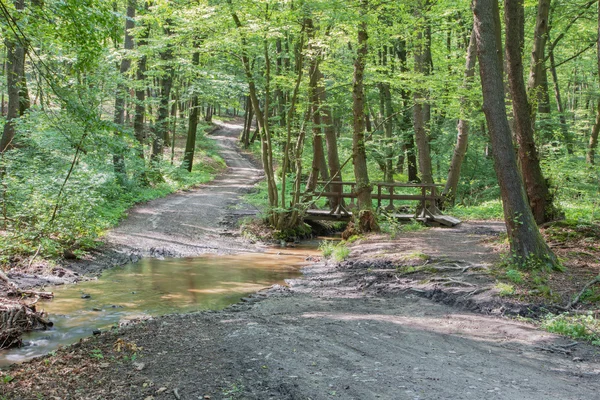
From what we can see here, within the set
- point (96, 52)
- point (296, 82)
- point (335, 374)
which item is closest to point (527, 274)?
point (335, 374)

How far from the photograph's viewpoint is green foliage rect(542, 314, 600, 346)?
6.05 metres

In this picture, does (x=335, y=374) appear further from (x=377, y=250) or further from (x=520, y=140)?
(x=520, y=140)

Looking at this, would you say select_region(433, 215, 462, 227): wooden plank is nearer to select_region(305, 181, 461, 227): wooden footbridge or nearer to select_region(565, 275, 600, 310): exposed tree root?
select_region(305, 181, 461, 227): wooden footbridge

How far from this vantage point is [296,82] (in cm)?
1416

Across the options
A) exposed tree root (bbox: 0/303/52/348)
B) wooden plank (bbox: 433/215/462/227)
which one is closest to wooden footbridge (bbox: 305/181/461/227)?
wooden plank (bbox: 433/215/462/227)

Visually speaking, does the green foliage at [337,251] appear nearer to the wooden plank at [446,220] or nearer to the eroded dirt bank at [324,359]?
the eroded dirt bank at [324,359]

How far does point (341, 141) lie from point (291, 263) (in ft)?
45.0

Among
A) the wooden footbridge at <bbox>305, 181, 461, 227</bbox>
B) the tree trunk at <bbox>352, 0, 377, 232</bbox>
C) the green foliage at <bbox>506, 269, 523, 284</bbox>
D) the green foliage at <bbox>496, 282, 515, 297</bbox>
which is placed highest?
the tree trunk at <bbox>352, 0, 377, 232</bbox>

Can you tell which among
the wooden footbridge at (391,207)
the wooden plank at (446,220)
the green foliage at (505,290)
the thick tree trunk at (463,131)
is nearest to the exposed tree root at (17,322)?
the green foliage at (505,290)

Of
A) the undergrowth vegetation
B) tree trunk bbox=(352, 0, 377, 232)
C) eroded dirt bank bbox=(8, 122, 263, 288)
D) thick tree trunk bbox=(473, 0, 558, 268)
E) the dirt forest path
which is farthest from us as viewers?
the dirt forest path

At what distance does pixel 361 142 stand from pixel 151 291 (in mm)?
7468

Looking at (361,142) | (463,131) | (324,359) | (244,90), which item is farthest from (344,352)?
(244,90)

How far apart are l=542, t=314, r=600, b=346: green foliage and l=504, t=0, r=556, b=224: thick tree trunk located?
468 cm

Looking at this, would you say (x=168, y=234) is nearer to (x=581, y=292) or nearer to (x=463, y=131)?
(x=581, y=292)
